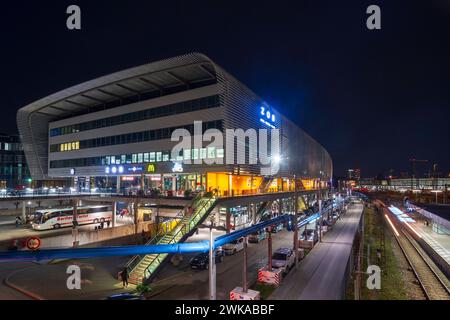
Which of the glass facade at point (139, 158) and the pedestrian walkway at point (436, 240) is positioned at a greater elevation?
the glass facade at point (139, 158)

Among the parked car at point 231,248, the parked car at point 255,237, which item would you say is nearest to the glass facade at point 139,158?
the parked car at point 255,237

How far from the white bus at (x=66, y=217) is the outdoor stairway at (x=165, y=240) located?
22027mm

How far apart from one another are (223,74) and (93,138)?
3206 centimetres

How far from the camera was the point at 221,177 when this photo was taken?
50750mm

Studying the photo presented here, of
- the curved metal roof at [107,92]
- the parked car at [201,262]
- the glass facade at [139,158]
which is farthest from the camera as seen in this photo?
the curved metal roof at [107,92]

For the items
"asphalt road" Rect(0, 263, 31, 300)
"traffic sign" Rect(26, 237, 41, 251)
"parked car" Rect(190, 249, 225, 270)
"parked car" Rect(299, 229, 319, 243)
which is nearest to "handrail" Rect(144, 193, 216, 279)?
"parked car" Rect(190, 249, 225, 270)

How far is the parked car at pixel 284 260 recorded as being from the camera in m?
25.5

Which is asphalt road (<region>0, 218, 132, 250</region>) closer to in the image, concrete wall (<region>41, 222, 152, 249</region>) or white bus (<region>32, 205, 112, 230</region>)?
white bus (<region>32, 205, 112, 230</region>)

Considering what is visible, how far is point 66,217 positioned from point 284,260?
112ft

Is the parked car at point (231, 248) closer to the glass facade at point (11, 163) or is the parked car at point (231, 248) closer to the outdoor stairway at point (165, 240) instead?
the outdoor stairway at point (165, 240)

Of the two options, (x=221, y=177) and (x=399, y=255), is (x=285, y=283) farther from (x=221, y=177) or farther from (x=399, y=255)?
(x=221, y=177)

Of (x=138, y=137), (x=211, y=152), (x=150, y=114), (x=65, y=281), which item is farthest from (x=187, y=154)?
(x=65, y=281)

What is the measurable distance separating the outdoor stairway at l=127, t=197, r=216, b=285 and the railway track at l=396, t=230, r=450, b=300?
20.6m

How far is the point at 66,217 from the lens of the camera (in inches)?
1762
